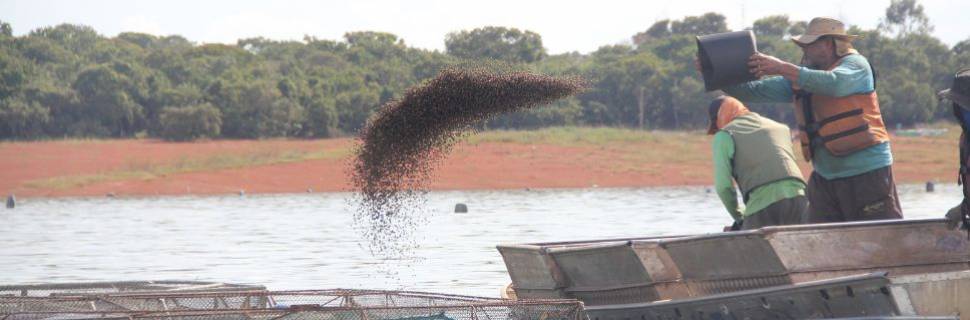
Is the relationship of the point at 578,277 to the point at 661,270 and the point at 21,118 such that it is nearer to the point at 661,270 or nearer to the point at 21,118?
the point at 661,270

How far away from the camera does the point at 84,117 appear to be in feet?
219

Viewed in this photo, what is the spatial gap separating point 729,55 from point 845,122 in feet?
2.63

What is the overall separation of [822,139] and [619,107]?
60.2m

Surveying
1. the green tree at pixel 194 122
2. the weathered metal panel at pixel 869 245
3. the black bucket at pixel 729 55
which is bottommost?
the green tree at pixel 194 122

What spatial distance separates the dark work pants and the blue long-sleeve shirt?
0.15 ft

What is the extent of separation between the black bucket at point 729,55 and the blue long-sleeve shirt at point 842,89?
16cm

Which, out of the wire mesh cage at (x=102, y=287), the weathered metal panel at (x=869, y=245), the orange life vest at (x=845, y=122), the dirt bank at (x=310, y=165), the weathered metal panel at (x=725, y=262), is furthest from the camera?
the dirt bank at (x=310, y=165)

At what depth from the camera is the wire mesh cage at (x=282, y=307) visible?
877cm

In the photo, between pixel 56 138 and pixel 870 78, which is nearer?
pixel 870 78

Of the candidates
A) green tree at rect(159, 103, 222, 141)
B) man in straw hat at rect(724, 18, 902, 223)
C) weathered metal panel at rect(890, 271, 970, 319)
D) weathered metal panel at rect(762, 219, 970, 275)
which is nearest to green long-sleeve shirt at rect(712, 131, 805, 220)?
man in straw hat at rect(724, 18, 902, 223)

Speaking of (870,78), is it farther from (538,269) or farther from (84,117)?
(84,117)

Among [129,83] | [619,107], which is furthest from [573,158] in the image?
[129,83]

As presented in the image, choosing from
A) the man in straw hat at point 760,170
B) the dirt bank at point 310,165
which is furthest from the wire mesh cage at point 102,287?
the dirt bank at point 310,165

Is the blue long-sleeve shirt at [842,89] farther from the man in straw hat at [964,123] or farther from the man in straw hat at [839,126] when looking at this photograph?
the man in straw hat at [964,123]
